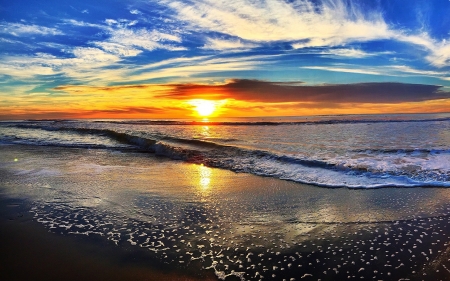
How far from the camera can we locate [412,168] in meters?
9.44

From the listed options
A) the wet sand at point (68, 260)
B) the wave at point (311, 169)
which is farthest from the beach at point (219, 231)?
the wave at point (311, 169)

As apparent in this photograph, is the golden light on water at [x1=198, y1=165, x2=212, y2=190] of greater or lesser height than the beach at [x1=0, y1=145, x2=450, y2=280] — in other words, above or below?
above

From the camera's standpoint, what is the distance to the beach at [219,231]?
3.61 m

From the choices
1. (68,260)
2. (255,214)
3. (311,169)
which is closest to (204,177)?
(311,169)

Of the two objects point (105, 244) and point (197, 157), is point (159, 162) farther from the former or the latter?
point (105, 244)

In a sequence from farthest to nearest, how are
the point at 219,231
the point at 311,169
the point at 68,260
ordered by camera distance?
1. the point at 311,169
2. the point at 219,231
3. the point at 68,260

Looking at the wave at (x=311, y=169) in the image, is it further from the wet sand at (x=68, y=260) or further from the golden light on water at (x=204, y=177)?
the wet sand at (x=68, y=260)

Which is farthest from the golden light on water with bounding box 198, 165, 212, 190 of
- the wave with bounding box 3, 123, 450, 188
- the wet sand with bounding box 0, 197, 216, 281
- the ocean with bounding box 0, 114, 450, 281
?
the wet sand with bounding box 0, 197, 216, 281

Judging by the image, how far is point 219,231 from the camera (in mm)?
4762

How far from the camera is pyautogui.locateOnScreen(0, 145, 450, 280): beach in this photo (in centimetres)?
361

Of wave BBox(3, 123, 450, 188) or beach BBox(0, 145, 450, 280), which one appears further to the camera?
wave BBox(3, 123, 450, 188)

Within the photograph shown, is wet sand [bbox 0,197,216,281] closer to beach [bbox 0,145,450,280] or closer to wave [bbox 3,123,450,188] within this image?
beach [bbox 0,145,450,280]

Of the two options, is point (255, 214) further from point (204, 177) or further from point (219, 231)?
point (204, 177)

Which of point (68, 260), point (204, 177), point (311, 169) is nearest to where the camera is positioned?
point (68, 260)
